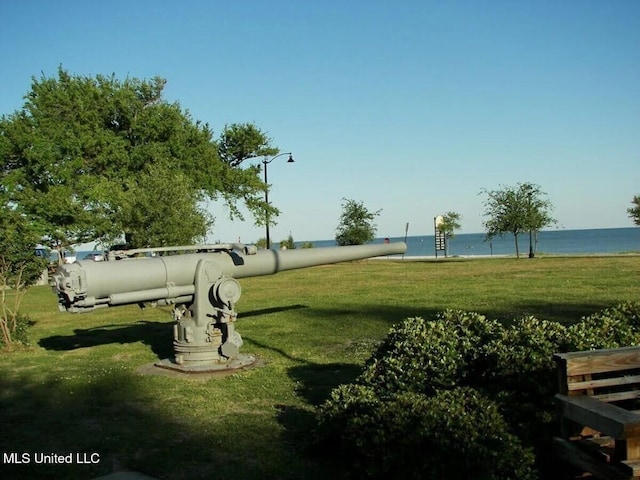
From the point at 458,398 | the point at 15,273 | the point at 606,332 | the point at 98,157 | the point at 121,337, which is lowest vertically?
the point at 121,337

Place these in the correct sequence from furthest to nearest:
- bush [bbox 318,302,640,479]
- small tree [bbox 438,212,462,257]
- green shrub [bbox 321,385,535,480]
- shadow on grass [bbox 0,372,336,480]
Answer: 1. small tree [bbox 438,212,462,257]
2. shadow on grass [bbox 0,372,336,480]
3. bush [bbox 318,302,640,479]
4. green shrub [bbox 321,385,535,480]

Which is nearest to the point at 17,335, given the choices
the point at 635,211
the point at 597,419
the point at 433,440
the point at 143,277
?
the point at 143,277

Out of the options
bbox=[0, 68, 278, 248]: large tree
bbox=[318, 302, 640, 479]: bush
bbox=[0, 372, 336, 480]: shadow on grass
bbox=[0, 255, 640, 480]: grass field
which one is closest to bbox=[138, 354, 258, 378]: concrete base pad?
bbox=[0, 255, 640, 480]: grass field

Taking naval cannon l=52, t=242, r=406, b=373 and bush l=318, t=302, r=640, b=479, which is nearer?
bush l=318, t=302, r=640, b=479

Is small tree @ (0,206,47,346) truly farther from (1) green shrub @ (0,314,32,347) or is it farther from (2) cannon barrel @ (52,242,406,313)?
(2) cannon barrel @ (52,242,406,313)

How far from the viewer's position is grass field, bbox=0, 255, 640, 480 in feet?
18.1

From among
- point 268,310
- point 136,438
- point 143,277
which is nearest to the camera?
point 136,438

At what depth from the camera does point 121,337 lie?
13.1 m

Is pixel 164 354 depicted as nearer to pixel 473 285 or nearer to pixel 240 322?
pixel 240 322

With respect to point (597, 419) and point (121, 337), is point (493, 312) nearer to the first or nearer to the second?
point (121, 337)

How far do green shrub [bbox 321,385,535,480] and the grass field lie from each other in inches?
22.6

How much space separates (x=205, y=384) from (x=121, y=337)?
5.44 m

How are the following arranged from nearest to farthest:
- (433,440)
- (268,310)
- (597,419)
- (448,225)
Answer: (597,419), (433,440), (268,310), (448,225)

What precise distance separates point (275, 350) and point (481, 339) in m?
5.02
